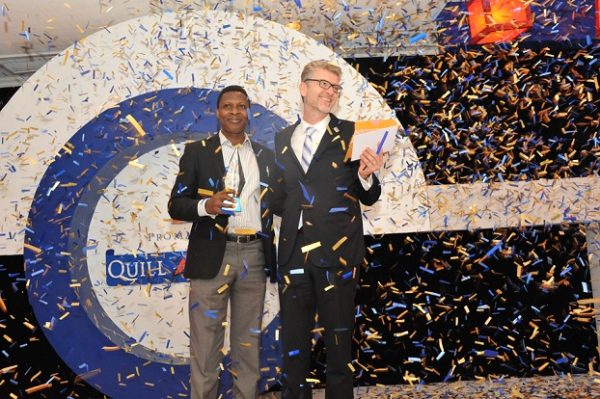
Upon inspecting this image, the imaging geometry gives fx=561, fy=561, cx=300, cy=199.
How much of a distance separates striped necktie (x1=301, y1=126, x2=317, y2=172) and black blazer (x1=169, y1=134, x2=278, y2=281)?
17 centimetres

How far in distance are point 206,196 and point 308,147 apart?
0.57m

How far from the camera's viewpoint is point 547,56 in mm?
3705

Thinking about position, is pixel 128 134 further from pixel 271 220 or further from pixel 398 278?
pixel 398 278

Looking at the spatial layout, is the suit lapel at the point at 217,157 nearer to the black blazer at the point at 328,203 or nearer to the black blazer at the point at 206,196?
the black blazer at the point at 206,196

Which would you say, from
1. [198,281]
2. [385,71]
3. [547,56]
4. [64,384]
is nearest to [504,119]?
[547,56]

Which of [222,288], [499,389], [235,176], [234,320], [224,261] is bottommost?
[499,389]

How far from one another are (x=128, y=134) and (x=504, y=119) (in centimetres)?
236

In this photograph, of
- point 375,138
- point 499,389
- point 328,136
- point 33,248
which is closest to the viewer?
point 375,138

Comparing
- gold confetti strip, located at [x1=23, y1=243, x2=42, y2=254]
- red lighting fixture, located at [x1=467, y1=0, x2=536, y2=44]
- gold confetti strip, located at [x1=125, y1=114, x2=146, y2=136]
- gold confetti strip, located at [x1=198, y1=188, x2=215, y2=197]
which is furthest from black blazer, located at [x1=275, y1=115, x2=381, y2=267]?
gold confetti strip, located at [x1=23, y1=243, x2=42, y2=254]

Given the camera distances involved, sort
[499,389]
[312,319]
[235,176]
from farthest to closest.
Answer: [499,389] → [235,176] → [312,319]

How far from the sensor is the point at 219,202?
8.55 feet

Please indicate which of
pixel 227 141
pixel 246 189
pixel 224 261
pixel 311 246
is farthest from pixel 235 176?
pixel 311 246

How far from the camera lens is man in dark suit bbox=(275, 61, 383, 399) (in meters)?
2.57

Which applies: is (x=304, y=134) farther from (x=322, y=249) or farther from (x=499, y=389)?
(x=499, y=389)
